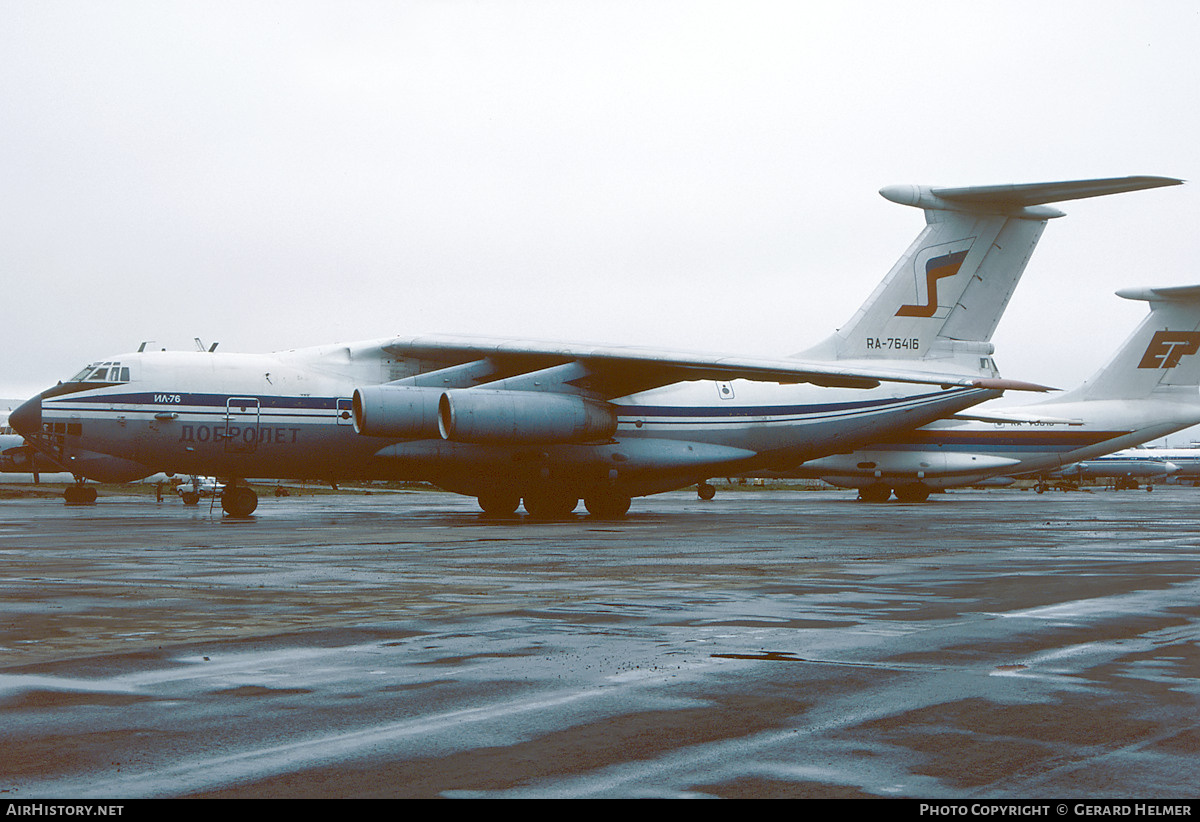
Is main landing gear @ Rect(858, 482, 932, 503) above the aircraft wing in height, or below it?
below

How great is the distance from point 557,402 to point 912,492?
77.5ft

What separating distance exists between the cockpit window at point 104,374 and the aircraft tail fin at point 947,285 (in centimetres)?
1679

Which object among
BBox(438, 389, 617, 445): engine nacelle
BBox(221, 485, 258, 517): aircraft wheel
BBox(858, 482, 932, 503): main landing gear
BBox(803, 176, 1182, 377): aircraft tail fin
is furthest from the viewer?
BBox(858, 482, 932, 503): main landing gear

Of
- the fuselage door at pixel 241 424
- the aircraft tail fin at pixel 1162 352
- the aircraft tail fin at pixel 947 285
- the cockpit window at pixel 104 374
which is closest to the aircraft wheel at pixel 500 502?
the fuselage door at pixel 241 424

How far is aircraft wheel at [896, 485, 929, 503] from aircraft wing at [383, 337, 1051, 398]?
18.2 m

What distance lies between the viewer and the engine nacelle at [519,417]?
24844mm

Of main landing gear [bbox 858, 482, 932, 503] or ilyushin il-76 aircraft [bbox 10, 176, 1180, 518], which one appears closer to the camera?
ilyushin il-76 aircraft [bbox 10, 176, 1180, 518]

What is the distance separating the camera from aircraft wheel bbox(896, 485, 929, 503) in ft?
150

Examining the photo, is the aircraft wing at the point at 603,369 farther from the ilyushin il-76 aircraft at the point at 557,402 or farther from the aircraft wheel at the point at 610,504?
the aircraft wheel at the point at 610,504

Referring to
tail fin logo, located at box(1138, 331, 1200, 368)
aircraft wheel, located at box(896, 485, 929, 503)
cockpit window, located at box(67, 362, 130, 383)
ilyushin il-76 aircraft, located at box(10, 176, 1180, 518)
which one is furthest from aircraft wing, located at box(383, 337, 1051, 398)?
tail fin logo, located at box(1138, 331, 1200, 368)

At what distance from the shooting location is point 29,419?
2552 centimetres

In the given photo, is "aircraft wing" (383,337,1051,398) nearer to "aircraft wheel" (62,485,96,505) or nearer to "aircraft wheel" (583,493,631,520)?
"aircraft wheel" (583,493,631,520)

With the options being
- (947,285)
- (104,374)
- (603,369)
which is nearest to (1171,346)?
(947,285)

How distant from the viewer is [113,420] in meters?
25.2
